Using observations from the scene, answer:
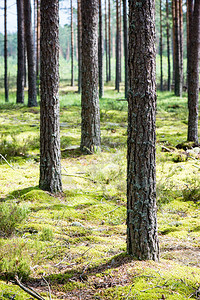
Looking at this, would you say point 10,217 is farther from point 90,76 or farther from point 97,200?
point 90,76

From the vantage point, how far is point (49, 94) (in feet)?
16.3

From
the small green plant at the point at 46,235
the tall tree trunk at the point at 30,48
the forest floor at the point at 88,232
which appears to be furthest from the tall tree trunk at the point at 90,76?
the tall tree trunk at the point at 30,48

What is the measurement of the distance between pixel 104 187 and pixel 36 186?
1257 mm

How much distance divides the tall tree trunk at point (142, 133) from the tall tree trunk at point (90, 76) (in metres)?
4.58

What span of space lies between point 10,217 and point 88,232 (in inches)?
40.6

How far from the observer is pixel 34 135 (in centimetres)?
915

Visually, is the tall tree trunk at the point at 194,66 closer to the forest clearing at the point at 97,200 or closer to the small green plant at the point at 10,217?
the forest clearing at the point at 97,200

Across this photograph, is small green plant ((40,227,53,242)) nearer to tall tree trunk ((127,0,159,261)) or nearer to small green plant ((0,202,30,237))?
small green plant ((0,202,30,237))

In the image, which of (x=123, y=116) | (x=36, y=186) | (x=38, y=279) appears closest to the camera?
(x=38, y=279)

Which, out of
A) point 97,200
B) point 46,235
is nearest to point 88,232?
point 46,235

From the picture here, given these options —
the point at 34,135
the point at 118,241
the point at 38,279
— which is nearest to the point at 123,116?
the point at 34,135

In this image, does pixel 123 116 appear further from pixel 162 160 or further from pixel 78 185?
pixel 78 185

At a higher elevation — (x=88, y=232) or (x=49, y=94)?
(x=49, y=94)

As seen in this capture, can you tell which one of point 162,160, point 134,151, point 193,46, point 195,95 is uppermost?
point 193,46
